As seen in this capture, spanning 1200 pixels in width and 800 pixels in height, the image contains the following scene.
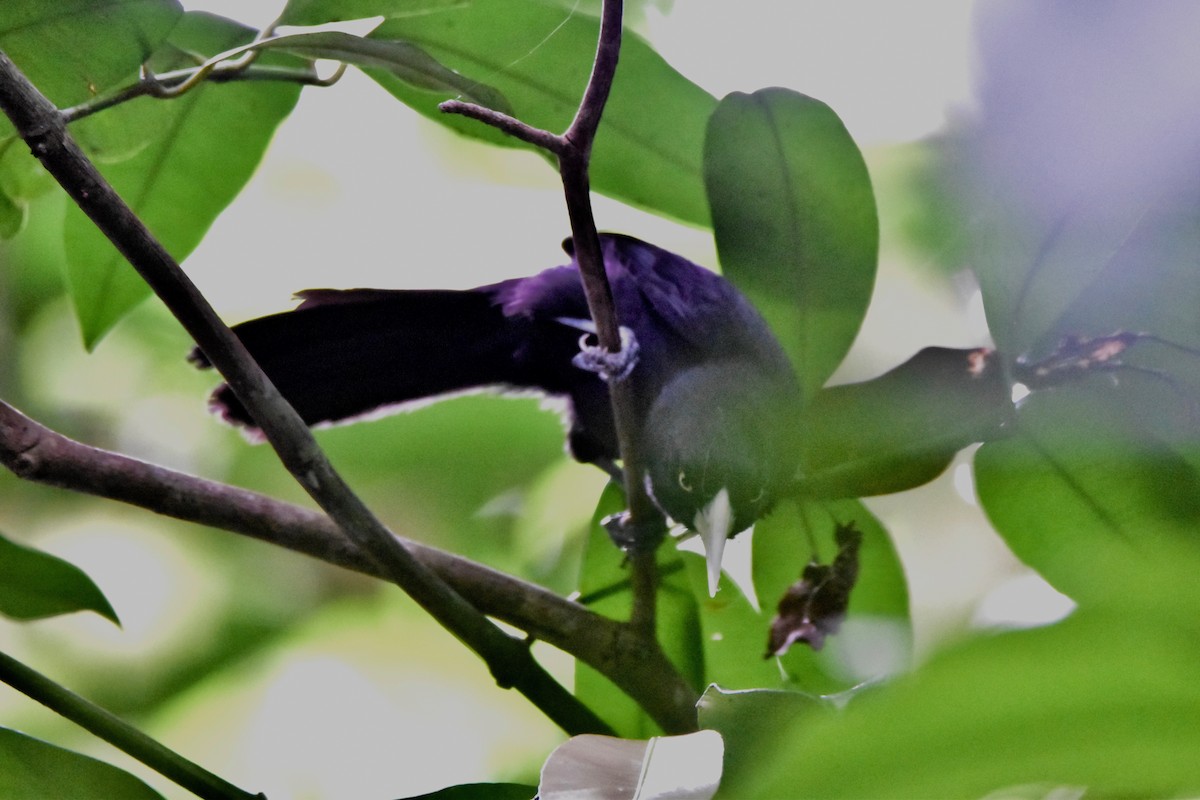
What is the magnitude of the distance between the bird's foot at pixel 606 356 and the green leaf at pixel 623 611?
145 millimetres

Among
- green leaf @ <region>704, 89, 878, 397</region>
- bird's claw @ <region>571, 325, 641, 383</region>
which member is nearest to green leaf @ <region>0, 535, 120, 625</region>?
bird's claw @ <region>571, 325, 641, 383</region>

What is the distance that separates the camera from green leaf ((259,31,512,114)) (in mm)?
813

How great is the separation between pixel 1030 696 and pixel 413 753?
1452 millimetres

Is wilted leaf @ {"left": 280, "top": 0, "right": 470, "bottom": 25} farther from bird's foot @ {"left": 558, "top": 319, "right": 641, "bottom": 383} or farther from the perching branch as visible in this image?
bird's foot @ {"left": 558, "top": 319, "right": 641, "bottom": 383}

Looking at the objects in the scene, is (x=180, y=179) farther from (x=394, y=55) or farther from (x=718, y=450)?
(x=718, y=450)

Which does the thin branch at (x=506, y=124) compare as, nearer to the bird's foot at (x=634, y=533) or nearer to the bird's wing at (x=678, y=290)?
the bird's foot at (x=634, y=533)

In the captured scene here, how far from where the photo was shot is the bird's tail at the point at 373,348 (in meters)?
1.33

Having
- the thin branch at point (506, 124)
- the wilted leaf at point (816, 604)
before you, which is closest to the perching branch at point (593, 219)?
the thin branch at point (506, 124)

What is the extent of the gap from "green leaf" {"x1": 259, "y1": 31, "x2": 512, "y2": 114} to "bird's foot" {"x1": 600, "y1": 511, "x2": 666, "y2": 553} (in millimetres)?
367

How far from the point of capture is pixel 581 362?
1.18m

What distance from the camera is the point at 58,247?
1.75 meters

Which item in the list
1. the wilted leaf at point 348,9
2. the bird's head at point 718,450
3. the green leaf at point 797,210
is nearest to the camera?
the wilted leaf at point 348,9

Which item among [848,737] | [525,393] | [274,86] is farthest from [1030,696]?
[525,393]

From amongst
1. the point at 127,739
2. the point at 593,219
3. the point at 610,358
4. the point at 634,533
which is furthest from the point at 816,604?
the point at 127,739
